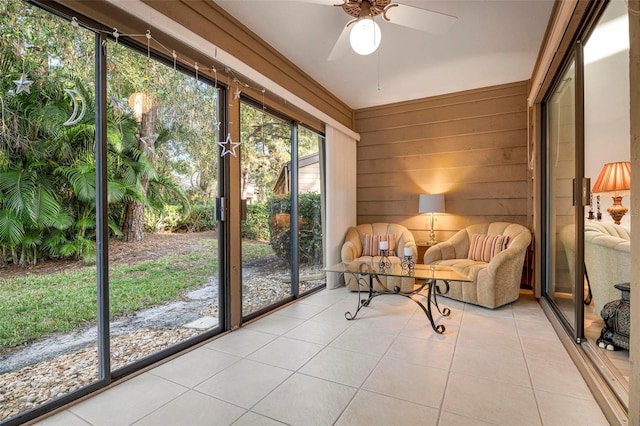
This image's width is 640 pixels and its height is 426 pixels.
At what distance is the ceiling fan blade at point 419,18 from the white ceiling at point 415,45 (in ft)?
1.25

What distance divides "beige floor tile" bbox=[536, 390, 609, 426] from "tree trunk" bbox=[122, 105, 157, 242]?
8.35 feet

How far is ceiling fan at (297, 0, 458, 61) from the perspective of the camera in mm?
1952

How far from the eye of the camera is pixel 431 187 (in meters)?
4.41

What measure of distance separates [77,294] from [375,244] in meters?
3.27

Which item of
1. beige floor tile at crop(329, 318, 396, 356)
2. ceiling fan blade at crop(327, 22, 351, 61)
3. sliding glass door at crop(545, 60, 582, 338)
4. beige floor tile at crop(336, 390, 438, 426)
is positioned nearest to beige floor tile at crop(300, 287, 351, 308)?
beige floor tile at crop(329, 318, 396, 356)

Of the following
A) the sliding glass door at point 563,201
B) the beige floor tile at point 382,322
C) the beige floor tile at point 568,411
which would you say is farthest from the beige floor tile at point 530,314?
the beige floor tile at point 568,411

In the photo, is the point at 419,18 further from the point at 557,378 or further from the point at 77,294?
the point at 77,294

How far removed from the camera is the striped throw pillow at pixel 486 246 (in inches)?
140

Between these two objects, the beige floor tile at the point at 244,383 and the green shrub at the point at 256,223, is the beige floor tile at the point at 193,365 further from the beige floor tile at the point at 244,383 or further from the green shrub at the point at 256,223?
the green shrub at the point at 256,223

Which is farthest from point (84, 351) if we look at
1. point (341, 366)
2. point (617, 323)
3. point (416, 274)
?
point (617, 323)

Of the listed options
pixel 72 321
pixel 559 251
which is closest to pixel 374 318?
pixel 559 251

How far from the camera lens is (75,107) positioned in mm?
1683

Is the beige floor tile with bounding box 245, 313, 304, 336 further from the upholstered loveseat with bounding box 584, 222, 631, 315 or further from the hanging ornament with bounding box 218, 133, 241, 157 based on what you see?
the upholstered loveseat with bounding box 584, 222, 631, 315

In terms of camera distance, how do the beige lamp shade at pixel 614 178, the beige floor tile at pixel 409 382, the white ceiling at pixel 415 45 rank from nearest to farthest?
the beige lamp shade at pixel 614 178
the beige floor tile at pixel 409 382
the white ceiling at pixel 415 45
